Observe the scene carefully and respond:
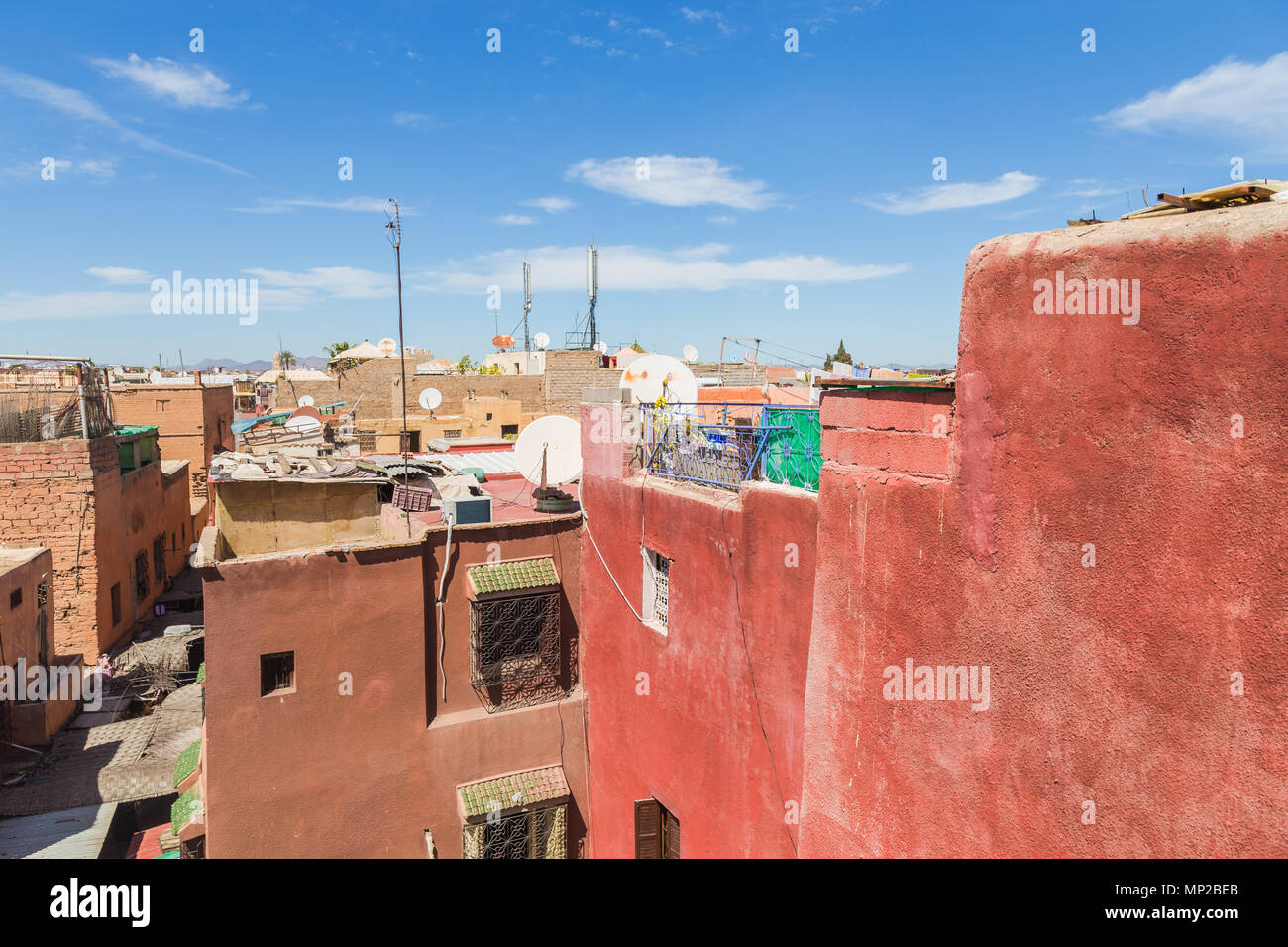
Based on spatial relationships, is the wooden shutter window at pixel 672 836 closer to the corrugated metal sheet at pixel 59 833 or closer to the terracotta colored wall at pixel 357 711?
the terracotta colored wall at pixel 357 711

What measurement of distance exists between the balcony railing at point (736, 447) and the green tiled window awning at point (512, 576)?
9.18 feet

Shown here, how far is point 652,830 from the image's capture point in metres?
11.1

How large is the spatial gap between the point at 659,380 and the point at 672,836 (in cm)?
754

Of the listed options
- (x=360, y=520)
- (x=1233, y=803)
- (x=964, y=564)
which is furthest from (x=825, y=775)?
(x=360, y=520)

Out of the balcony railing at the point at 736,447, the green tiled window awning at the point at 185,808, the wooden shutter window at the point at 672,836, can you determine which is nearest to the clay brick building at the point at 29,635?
the green tiled window awning at the point at 185,808

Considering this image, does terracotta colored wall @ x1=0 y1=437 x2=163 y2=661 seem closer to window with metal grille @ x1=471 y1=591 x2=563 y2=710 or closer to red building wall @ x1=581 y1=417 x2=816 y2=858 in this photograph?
window with metal grille @ x1=471 y1=591 x2=563 y2=710

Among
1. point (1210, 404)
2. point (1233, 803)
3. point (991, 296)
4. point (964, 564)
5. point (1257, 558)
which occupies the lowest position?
point (1233, 803)

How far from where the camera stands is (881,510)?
591cm

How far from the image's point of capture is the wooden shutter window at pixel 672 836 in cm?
1071

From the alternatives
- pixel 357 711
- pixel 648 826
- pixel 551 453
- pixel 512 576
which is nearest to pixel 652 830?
pixel 648 826

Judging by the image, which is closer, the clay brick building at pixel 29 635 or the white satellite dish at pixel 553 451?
the white satellite dish at pixel 553 451
